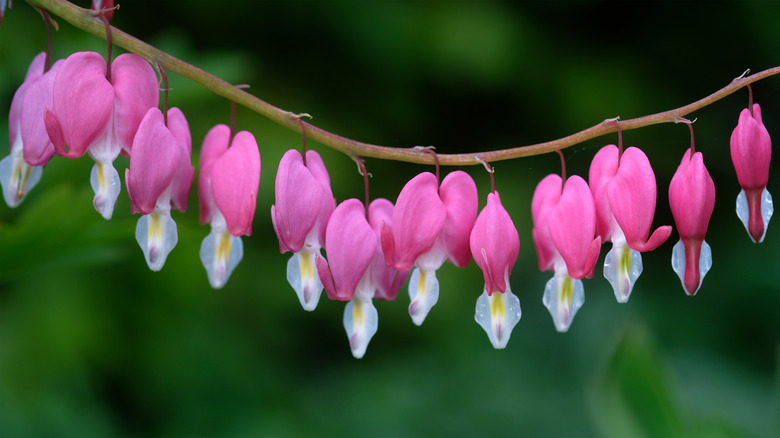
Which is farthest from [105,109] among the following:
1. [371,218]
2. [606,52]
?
[606,52]

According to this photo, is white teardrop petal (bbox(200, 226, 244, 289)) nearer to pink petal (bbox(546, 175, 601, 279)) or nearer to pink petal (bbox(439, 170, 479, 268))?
pink petal (bbox(439, 170, 479, 268))

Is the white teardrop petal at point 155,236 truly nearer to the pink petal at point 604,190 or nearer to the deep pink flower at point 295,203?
the deep pink flower at point 295,203

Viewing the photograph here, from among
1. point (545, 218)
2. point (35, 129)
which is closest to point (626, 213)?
point (545, 218)

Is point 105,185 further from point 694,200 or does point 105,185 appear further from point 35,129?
point 694,200

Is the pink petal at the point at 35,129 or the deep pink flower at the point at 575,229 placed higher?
the pink petal at the point at 35,129

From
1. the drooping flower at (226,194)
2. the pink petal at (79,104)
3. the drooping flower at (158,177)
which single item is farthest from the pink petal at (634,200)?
the pink petal at (79,104)

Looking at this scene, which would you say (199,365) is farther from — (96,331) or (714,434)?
(714,434)

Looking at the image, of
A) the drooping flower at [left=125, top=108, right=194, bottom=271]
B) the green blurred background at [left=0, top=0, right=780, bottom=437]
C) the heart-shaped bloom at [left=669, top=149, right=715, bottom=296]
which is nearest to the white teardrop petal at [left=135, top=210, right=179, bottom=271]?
the drooping flower at [left=125, top=108, right=194, bottom=271]
